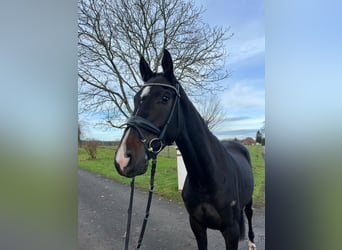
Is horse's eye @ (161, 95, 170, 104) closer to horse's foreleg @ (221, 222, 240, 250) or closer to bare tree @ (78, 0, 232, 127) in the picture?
bare tree @ (78, 0, 232, 127)

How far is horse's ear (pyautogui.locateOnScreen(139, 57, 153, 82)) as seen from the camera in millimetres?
1191

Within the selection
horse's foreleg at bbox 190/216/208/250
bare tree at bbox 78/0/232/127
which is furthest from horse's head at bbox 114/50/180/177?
horse's foreleg at bbox 190/216/208/250

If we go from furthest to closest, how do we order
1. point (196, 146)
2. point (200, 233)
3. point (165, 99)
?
point (200, 233)
point (196, 146)
point (165, 99)

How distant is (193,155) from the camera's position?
4.03ft

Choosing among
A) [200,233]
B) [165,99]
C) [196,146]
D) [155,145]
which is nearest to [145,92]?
[165,99]

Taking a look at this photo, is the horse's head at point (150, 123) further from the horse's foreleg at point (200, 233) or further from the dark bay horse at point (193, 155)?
the horse's foreleg at point (200, 233)

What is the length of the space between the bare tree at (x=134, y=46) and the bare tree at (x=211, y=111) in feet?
0.19

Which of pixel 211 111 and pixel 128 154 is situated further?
pixel 211 111

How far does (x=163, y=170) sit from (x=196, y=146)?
22 centimetres

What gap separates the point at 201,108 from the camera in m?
1.33

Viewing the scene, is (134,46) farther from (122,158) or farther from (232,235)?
(232,235)
